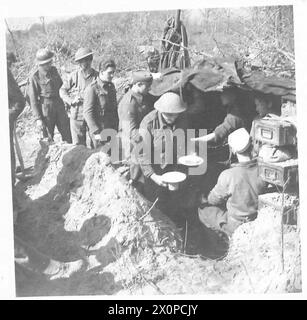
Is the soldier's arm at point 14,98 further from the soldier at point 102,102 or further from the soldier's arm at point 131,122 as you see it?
the soldier's arm at point 131,122

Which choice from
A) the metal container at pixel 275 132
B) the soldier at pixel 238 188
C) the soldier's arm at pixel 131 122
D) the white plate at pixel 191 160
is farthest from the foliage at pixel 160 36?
the white plate at pixel 191 160

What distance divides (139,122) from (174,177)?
63 cm

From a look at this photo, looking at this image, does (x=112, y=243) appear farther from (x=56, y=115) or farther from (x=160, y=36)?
(x=160, y=36)

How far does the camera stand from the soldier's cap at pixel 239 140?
6035 mm

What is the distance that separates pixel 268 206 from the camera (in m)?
6.01

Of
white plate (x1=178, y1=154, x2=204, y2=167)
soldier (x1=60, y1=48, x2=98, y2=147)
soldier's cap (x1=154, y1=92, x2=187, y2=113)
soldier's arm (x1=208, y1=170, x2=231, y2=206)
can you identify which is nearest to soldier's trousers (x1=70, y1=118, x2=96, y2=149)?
soldier (x1=60, y1=48, x2=98, y2=147)

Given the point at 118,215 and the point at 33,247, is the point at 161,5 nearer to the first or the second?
the point at 118,215

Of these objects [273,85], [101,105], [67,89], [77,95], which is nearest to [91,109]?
[101,105]

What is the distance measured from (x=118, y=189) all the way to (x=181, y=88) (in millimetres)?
1146

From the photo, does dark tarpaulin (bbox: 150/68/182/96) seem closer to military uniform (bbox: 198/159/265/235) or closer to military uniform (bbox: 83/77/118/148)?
military uniform (bbox: 83/77/118/148)

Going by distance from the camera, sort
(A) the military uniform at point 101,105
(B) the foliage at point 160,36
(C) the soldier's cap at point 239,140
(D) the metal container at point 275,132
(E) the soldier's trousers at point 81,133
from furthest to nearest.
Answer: (E) the soldier's trousers at point 81,133
(A) the military uniform at point 101,105
(B) the foliage at point 160,36
(C) the soldier's cap at point 239,140
(D) the metal container at point 275,132

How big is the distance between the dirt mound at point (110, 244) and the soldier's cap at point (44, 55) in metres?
0.85
